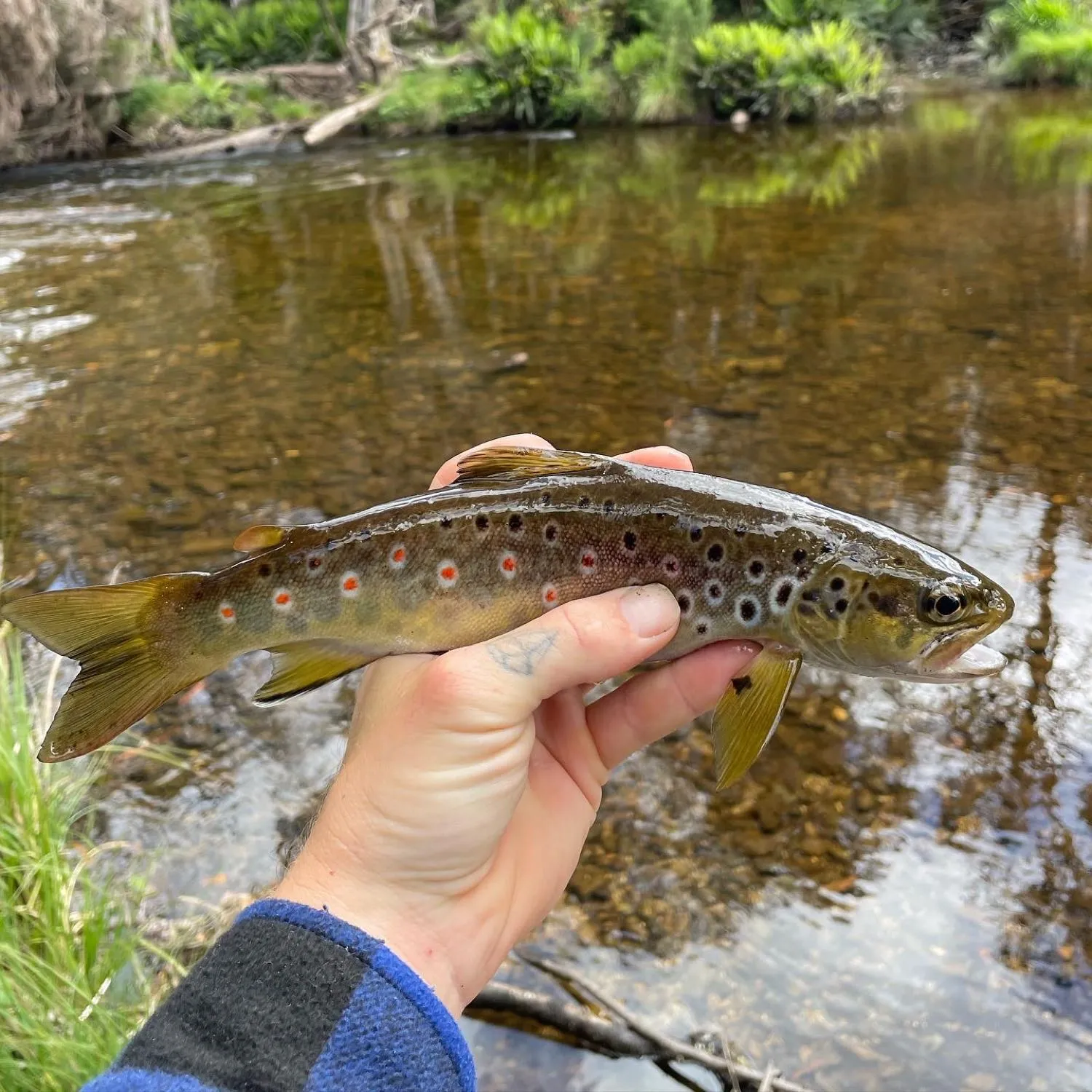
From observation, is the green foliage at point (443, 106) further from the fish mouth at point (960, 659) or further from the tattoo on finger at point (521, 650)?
the tattoo on finger at point (521, 650)

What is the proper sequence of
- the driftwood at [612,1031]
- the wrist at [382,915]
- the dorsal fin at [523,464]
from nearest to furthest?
1. the wrist at [382,915]
2. the dorsal fin at [523,464]
3. the driftwood at [612,1031]

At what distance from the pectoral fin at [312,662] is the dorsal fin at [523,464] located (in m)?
0.51

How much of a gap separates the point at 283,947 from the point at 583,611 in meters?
0.88

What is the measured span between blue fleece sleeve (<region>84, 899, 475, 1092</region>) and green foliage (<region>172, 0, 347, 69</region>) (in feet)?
117

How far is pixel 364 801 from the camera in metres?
1.90

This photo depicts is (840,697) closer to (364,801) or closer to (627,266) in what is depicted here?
(364,801)

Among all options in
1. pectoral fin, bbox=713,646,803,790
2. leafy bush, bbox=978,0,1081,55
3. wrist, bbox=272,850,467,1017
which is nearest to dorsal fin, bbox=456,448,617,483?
pectoral fin, bbox=713,646,803,790

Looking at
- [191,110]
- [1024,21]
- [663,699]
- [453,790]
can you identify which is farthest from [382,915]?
[1024,21]

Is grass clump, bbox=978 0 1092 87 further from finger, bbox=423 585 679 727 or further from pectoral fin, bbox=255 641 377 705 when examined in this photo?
pectoral fin, bbox=255 641 377 705

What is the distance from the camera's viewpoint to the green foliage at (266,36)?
32500mm

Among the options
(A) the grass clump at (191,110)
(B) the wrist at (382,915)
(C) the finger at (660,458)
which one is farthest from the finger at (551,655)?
(A) the grass clump at (191,110)

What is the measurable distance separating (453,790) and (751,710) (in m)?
0.79

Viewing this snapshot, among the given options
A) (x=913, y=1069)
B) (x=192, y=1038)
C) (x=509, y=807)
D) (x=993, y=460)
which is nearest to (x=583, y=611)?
(x=509, y=807)

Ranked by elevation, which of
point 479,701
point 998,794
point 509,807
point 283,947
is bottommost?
point 998,794
